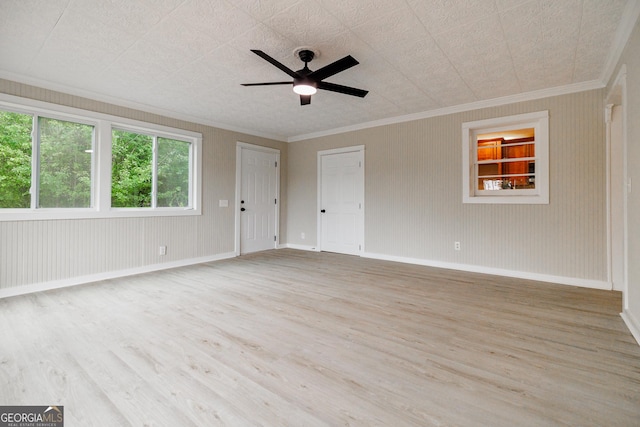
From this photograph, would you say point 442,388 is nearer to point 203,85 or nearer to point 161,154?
point 203,85

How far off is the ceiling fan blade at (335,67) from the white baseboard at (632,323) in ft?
9.91

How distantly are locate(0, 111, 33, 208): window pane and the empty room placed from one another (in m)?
0.02

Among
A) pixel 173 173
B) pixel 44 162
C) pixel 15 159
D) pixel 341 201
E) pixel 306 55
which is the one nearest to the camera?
pixel 306 55

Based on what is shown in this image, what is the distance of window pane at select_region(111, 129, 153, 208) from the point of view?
13.8 ft

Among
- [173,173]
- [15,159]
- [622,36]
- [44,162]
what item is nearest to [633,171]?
[622,36]

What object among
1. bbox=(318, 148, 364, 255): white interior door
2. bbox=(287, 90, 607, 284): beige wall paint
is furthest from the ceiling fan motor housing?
bbox=(318, 148, 364, 255): white interior door

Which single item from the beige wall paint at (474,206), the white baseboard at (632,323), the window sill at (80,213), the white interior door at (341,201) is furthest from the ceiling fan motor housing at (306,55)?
the white baseboard at (632,323)

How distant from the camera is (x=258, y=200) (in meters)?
6.23

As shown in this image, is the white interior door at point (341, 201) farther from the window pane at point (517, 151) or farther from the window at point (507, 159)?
the window pane at point (517, 151)

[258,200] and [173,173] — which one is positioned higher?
[173,173]

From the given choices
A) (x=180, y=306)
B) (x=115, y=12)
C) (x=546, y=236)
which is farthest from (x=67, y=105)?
(x=546, y=236)

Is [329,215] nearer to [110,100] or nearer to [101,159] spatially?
[101,159]

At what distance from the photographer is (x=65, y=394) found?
1609 mm

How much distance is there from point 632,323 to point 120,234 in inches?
225
